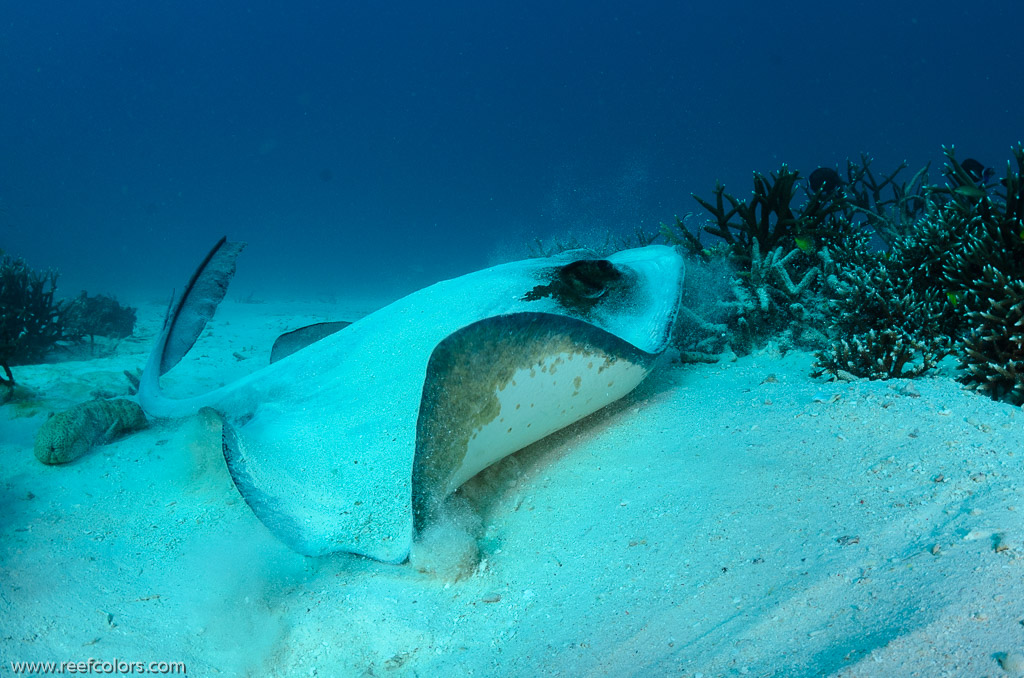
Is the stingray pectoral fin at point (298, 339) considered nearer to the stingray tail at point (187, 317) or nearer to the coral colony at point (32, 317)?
the stingray tail at point (187, 317)

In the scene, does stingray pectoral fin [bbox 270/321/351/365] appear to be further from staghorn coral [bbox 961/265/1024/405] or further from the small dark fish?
the small dark fish

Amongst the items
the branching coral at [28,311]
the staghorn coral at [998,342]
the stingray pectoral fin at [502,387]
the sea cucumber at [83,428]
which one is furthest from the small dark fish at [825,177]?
the branching coral at [28,311]

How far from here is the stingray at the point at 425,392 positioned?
2098 millimetres

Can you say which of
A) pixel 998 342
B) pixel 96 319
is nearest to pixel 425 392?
pixel 998 342

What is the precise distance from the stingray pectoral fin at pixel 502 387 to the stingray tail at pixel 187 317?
2526 millimetres

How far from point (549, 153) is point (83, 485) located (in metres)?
117

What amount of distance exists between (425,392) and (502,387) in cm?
42

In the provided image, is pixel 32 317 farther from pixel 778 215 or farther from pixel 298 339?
pixel 778 215

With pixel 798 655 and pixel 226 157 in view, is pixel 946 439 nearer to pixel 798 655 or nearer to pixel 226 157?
pixel 798 655

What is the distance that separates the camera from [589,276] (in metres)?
3.20

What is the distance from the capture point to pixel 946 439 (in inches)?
96.0

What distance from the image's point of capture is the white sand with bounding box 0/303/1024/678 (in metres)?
1.61

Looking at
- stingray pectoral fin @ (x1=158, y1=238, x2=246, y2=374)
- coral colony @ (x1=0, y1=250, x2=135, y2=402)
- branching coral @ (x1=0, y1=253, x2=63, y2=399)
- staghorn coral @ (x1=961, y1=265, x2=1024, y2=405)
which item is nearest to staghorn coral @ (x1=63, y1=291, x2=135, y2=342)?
coral colony @ (x1=0, y1=250, x2=135, y2=402)

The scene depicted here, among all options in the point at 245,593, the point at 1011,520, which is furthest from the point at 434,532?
the point at 1011,520
